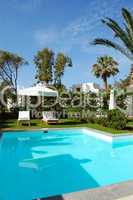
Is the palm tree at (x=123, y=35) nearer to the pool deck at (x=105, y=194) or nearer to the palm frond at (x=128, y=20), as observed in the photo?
the palm frond at (x=128, y=20)

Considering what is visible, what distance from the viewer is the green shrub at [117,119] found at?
591 inches

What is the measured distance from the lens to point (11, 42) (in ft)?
80.0

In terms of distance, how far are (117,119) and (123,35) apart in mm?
5000

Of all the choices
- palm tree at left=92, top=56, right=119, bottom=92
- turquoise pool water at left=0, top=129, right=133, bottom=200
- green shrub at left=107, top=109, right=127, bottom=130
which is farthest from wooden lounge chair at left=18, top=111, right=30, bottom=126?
palm tree at left=92, top=56, right=119, bottom=92

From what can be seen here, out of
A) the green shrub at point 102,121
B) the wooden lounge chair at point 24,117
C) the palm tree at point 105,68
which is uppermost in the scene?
the palm tree at point 105,68

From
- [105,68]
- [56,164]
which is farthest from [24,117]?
[105,68]

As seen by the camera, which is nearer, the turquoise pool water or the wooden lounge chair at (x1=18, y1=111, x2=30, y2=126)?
the turquoise pool water

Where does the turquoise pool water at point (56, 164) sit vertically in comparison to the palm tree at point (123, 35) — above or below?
below

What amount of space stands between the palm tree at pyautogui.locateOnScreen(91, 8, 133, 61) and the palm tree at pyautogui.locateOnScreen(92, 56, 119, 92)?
1839cm

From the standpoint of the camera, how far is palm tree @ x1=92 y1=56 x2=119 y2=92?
33719 millimetres

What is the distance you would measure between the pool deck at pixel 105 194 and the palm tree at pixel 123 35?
1165cm

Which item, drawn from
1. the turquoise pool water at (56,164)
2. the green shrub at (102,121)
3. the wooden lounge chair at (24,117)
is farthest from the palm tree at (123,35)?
the wooden lounge chair at (24,117)

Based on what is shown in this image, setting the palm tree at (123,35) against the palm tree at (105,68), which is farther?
the palm tree at (105,68)

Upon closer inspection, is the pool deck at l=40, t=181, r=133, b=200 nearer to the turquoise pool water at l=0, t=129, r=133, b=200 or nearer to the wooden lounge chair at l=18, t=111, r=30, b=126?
the turquoise pool water at l=0, t=129, r=133, b=200
